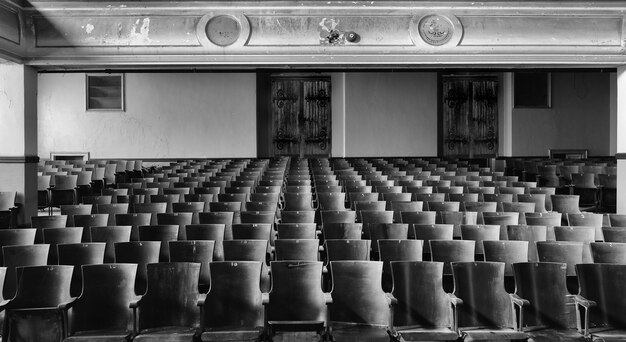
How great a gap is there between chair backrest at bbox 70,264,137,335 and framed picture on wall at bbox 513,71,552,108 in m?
14.7

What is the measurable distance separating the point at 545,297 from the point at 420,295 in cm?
84

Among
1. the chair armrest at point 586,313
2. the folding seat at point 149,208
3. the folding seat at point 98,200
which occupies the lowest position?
the chair armrest at point 586,313

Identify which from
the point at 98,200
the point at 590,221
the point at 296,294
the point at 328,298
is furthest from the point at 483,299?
the point at 98,200

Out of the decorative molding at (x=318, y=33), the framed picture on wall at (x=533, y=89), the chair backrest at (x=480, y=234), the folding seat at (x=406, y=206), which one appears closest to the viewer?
the chair backrest at (x=480, y=234)

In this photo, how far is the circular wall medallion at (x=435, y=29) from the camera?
823cm

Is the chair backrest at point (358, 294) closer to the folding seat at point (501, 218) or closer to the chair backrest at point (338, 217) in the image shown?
the chair backrest at point (338, 217)

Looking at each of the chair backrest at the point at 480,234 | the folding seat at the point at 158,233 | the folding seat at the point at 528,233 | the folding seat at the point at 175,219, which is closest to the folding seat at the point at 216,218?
the folding seat at the point at 175,219

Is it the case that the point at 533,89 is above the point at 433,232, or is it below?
above

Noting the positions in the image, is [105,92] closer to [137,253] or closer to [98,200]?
[98,200]

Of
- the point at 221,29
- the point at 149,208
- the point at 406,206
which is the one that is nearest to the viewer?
the point at 149,208

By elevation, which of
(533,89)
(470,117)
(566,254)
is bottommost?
(566,254)

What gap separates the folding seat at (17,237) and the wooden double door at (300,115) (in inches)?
474

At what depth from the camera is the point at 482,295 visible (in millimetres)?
4074

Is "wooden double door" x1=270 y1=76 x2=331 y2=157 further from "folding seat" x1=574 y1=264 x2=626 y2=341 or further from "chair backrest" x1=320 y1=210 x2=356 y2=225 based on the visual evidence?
"folding seat" x1=574 y1=264 x2=626 y2=341
